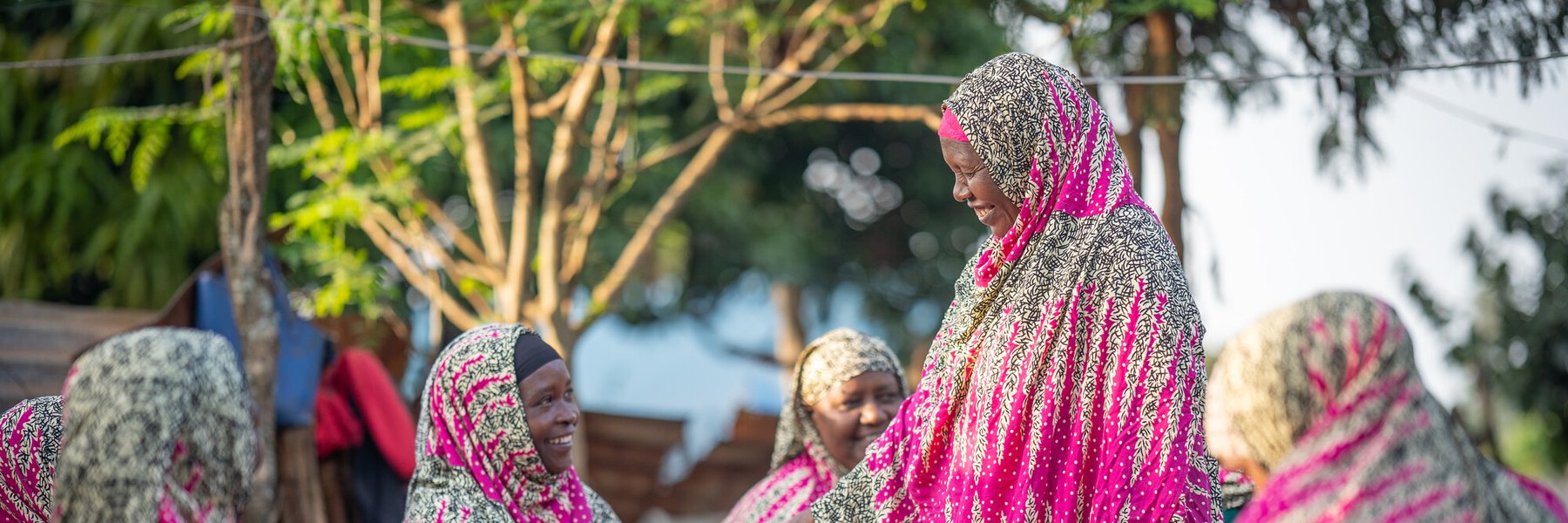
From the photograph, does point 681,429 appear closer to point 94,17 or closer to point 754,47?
point 754,47

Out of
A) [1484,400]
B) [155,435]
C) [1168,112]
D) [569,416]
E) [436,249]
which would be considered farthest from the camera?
[1484,400]

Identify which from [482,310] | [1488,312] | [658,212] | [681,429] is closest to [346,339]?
[482,310]

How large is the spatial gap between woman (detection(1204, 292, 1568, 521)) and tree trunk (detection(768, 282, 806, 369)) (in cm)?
1159

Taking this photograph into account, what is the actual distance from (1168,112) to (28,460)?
4.82 metres

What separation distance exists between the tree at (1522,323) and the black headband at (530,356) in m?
8.81

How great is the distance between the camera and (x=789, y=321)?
48.3 ft

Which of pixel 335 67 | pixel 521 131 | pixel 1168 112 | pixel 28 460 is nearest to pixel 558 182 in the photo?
pixel 521 131

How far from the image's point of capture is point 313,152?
8.62 meters

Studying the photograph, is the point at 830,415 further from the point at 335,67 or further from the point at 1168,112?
the point at 335,67

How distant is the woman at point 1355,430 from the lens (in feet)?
9.09

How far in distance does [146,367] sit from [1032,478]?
1943 millimetres

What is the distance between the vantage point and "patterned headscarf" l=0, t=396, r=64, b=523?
4332mm

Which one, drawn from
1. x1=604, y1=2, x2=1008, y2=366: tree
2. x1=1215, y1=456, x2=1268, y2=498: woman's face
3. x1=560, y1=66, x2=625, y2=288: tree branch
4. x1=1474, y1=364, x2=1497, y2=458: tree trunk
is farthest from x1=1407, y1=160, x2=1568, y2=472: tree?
x1=1215, y1=456, x2=1268, y2=498: woman's face

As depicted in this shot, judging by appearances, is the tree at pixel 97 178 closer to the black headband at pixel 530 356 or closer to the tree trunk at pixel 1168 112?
the tree trunk at pixel 1168 112
